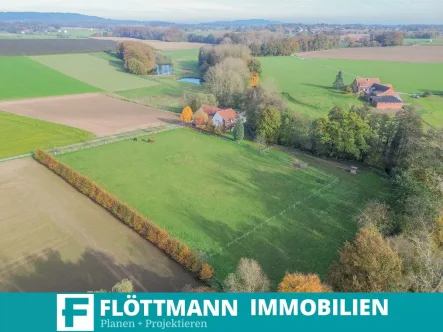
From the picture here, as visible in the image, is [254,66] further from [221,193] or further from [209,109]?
[221,193]

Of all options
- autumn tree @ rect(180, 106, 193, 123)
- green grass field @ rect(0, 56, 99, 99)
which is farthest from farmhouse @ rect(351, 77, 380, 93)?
green grass field @ rect(0, 56, 99, 99)

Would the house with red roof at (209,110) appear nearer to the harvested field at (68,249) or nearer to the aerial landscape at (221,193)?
the aerial landscape at (221,193)

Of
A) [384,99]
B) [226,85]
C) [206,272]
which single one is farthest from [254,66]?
[206,272]

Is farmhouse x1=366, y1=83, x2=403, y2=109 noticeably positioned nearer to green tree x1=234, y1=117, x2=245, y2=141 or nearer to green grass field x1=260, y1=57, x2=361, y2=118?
green grass field x1=260, y1=57, x2=361, y2=118

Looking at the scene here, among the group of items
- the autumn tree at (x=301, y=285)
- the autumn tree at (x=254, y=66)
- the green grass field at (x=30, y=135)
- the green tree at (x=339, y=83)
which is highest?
the autumn tree at (x=254, y=66)

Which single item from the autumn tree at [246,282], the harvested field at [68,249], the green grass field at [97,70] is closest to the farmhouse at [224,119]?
the harvested field at [68,249]

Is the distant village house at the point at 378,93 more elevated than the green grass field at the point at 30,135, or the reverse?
the distant village house at the point at 378,93
